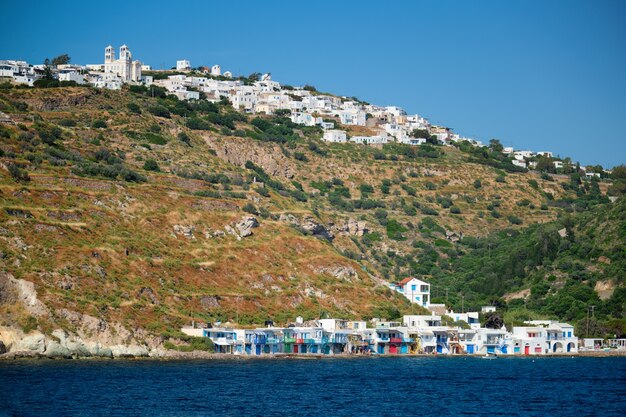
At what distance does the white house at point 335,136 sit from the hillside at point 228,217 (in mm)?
2254

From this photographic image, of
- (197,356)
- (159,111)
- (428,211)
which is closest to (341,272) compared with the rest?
(197,356)

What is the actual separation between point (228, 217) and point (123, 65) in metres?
62.8

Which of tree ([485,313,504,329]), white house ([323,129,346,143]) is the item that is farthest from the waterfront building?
white house ([323,129,346,143])

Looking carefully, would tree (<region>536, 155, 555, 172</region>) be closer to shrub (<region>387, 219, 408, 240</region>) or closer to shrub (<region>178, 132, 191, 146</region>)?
shrub (<region>387, 219, 408, 240</region>)

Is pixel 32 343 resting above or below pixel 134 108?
below

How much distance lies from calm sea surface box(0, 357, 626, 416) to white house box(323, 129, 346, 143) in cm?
7271

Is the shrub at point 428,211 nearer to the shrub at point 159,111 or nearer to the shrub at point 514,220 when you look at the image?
the shrub at point 514,220

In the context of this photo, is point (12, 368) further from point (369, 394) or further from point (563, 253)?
point (563, 253)

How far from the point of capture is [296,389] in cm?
6694

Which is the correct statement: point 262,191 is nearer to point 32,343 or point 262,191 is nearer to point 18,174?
point 18,174

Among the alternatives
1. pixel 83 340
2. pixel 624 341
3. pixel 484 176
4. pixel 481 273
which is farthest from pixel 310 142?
pixel 83 340

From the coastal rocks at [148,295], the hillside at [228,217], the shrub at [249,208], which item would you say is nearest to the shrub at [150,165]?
the hillside at [228,217]

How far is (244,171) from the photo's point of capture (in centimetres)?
12431

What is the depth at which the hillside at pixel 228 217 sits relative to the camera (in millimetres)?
82188
